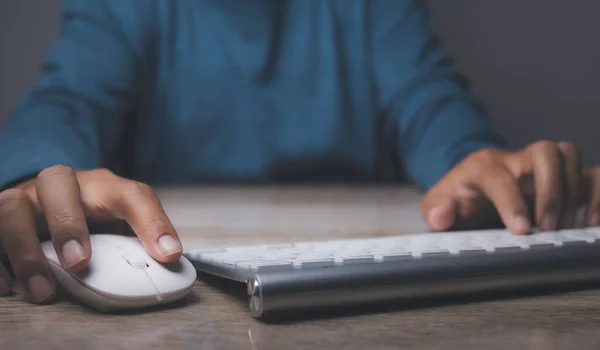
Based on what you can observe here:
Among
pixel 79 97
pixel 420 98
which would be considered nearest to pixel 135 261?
pixel 79 97

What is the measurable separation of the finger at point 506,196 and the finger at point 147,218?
1.02 feet

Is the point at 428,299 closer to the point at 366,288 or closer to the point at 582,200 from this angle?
the point at 366,288

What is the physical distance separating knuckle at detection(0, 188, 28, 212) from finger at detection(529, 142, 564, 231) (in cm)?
44

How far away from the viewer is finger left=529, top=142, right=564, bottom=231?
0.62 m

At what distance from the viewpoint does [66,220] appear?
1.40 feet

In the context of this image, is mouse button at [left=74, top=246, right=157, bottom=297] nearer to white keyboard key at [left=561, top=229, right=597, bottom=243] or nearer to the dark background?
white keyboard key at [left=561, top=229, right=597, bottom=243]

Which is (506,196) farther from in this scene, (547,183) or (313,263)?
(313,263)

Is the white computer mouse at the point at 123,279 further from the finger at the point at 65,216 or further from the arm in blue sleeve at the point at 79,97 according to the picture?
the arm in blue sleeve at the point at 79,97

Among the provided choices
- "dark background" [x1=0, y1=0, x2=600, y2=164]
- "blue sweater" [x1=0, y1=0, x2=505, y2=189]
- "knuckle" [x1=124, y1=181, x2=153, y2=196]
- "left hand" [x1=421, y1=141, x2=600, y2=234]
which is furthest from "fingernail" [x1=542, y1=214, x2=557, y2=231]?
"dark background" [x1=0, y1=0, x2=600, y2=164]

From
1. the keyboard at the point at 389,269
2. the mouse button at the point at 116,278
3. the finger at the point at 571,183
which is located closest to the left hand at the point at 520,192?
the finger at the point at 571,183

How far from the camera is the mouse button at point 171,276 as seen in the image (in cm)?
40

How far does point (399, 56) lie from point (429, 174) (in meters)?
0.32

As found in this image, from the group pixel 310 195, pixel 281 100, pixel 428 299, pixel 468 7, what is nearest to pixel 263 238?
pixel 428 299

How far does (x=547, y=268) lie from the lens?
0.44 meters
